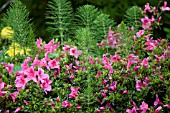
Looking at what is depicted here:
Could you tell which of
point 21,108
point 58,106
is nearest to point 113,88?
point 58,106

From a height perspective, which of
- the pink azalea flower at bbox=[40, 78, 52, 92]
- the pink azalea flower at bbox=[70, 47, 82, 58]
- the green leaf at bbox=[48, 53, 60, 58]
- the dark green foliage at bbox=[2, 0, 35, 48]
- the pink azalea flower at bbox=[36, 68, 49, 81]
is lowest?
the pink azalea flower at bbox=[40, 78, 52, 92]

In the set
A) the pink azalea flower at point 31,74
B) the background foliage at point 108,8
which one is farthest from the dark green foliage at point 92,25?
the background foliage at point 108,8

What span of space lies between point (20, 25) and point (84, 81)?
1.92 ft

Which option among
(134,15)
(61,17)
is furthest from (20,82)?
(134,15)

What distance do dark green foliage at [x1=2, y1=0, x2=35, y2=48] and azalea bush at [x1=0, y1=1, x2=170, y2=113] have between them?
6 cm

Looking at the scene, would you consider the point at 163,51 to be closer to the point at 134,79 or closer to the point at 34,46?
the point at 134,79

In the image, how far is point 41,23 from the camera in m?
6.03

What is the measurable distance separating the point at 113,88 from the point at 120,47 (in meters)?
0.58

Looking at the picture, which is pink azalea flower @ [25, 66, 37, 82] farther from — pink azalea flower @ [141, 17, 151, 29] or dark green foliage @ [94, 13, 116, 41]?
pink azalea flower @ [141, 17, 151, 29]

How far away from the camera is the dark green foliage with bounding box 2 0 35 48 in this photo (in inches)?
120

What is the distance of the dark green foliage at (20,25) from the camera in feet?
9.97

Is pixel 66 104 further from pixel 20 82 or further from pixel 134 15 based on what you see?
pixel 134 15

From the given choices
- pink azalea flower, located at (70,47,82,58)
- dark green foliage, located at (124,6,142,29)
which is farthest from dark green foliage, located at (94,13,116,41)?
pink azalea flower, located at (70,47,82,58)

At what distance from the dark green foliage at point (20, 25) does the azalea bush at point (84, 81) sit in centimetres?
6
